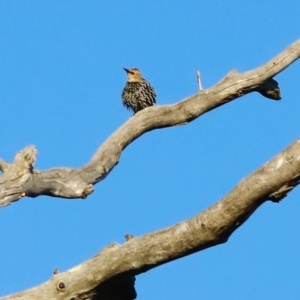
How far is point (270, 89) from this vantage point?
25.2ft

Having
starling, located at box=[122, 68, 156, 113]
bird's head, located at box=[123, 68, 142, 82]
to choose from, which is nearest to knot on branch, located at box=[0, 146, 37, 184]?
starling, located at box=[122, 68, 156, 113]

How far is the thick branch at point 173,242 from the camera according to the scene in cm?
476

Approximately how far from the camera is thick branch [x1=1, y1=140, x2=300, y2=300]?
4.76 m

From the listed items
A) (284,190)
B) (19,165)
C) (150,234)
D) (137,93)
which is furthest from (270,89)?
(137,93)

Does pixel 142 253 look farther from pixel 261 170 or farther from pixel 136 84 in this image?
pixel 136 84

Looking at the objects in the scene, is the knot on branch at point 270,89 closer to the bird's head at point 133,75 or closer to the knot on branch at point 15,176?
the knot on branch at point 15,176

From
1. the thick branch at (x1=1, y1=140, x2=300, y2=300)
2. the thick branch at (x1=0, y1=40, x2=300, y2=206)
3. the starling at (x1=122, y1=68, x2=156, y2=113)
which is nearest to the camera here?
the thick branch at (x1=1, y1=140, x2=300, y2=300)

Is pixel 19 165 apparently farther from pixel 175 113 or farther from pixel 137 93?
pixel 137 93

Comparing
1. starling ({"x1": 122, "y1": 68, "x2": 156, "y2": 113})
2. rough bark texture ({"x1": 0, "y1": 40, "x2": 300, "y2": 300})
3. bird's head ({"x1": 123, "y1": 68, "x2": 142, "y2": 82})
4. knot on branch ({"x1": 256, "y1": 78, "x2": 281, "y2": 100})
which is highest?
bird's head ({"x1": 123, "y1": 68, "x2": 142, "y2": 82})

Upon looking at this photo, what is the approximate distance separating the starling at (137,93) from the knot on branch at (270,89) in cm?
468

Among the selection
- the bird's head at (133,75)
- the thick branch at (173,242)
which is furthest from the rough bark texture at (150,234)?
the bird's head at (133,75)

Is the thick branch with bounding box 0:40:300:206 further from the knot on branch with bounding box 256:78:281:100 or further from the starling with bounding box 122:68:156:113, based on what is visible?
the starling with bounding box 122:68:156:113

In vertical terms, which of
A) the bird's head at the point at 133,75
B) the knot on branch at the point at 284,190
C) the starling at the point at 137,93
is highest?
the bird's head at the point at 133,75

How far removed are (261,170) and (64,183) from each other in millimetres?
1951
